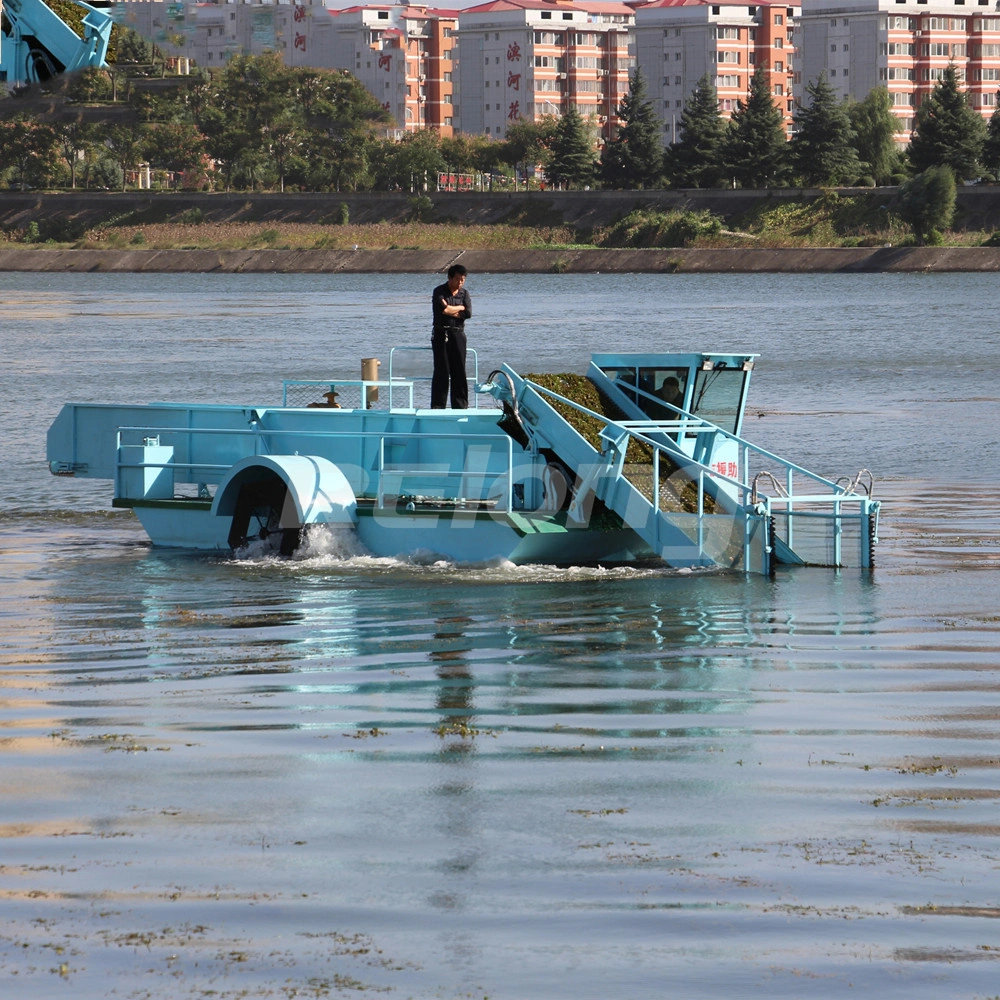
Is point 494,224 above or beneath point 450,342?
above

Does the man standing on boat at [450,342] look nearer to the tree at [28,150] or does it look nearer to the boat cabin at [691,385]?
the boat cabin at [691,385]

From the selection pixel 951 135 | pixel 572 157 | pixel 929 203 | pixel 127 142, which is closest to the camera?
pixel 929 203

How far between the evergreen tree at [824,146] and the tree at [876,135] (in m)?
5.31

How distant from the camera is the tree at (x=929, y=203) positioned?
11344 centimetres

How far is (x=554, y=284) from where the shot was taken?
11494 centimetres

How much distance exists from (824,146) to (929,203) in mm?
14653

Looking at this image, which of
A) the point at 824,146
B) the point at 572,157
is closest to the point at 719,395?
the point at 824,146

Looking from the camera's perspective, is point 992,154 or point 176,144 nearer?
point 992,154

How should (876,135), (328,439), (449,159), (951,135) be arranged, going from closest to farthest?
(328,439), (951,135), (876,135), (449,159)

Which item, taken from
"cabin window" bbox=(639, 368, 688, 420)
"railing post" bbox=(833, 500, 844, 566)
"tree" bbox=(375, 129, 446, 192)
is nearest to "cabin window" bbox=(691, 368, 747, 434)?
"cabin window" bbox=(639, 368, 688, 420)

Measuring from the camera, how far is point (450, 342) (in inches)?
757

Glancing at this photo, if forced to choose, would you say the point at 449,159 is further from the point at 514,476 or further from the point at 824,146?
the point at 514,476

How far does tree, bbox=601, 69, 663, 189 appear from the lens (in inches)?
5394

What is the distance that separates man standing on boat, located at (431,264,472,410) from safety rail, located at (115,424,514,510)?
0.75 m
